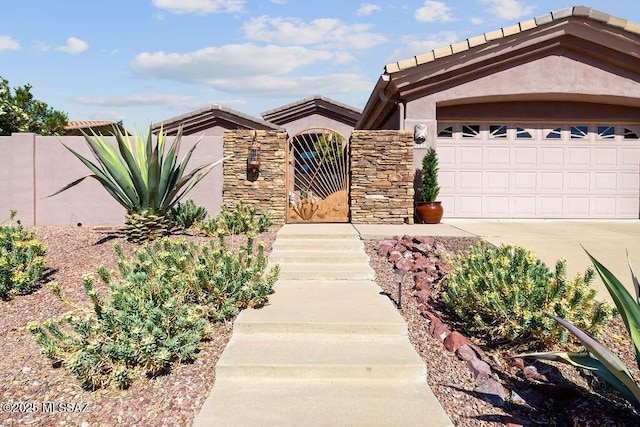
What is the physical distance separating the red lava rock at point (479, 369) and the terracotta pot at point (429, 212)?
6.29 metres

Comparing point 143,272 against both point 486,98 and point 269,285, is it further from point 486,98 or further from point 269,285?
point 486,98

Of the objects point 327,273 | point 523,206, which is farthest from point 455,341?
point 523,206

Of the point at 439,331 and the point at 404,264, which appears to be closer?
the point at 439,331

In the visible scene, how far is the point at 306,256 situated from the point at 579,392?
13.4ft

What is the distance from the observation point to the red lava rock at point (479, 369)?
3738mm

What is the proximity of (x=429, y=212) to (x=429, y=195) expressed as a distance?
0.41 meters

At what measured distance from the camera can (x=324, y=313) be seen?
186 inches

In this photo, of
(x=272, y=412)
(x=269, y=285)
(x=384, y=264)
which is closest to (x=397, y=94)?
(x=384, y=264)

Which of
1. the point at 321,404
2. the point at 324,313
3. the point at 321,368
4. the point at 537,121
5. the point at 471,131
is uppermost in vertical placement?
the point at 537,121

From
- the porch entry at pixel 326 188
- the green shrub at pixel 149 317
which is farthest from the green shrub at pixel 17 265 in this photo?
the porch entry at pixel 326 188

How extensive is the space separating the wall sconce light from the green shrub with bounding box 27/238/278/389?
5161mm

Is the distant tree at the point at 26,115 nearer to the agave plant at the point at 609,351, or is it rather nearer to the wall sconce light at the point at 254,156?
the wall sconce light at the point at 254,156

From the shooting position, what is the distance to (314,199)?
10812 millimetres

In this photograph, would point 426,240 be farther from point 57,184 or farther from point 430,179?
point 57,184
